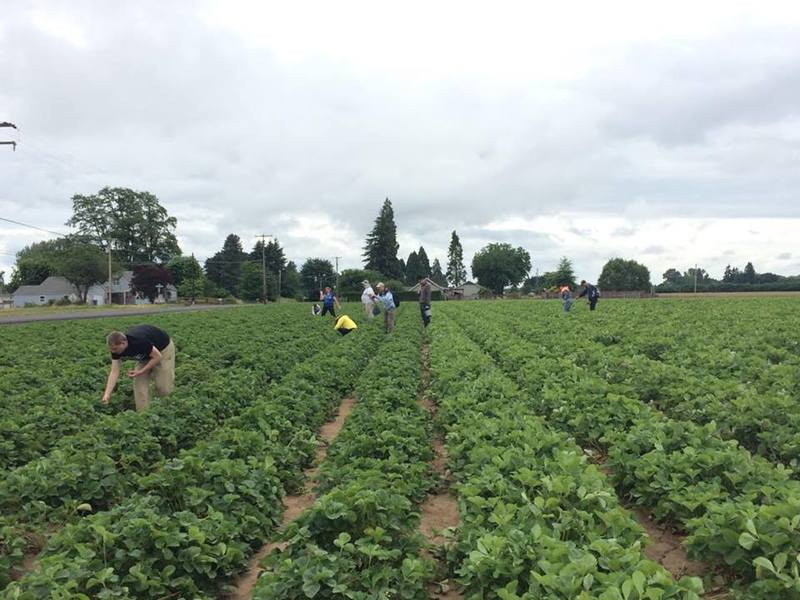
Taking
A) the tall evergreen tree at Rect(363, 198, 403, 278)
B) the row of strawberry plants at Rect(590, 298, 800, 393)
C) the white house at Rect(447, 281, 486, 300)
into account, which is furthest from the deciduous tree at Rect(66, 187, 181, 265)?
the row of strawberry plants at Rect(590, 298, 800, 393)

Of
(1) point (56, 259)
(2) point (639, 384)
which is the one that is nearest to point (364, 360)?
(2) point (639, 384)

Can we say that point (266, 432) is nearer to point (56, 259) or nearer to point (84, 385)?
point (84, 385)

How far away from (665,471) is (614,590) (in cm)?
242

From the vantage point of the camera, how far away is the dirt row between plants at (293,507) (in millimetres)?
4145

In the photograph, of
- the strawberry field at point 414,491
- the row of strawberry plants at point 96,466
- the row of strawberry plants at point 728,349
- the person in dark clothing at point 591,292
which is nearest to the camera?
the strawberry field at point 414,491

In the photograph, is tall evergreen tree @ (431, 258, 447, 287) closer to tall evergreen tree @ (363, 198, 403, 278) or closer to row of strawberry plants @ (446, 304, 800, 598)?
tall evergreen tree @ (363, 198, 403, 278)

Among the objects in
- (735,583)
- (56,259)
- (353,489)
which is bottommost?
(735,583)

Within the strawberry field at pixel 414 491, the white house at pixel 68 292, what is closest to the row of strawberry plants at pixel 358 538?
the strawberry field at pixel 414 491

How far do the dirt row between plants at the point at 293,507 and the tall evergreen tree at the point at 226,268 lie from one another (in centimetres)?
11400

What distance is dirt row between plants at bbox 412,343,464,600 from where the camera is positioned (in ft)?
13.0

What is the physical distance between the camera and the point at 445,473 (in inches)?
250

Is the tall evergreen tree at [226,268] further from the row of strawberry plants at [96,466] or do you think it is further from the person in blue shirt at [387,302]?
the row of strawberry plants at [96,466]

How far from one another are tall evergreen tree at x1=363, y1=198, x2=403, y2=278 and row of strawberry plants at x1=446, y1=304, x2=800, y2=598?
107m

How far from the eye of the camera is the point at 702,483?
4.38 m
